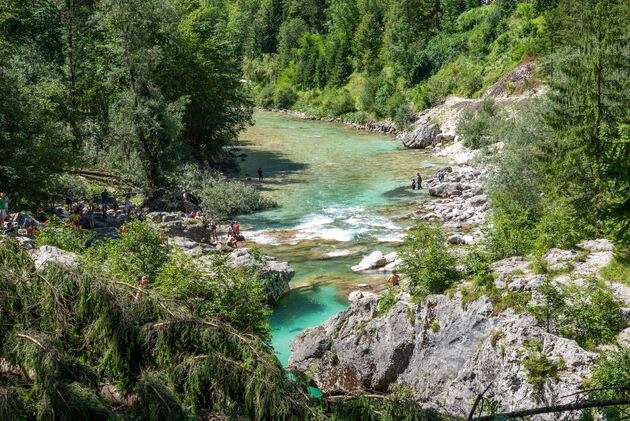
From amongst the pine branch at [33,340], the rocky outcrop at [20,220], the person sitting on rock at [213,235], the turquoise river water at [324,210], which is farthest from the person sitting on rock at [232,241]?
the pine branch at [33,340]

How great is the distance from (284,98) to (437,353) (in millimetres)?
77681

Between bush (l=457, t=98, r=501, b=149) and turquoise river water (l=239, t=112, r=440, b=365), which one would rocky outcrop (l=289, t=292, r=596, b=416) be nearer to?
turquoise river water (l=239, t=112, r=440, b=365)

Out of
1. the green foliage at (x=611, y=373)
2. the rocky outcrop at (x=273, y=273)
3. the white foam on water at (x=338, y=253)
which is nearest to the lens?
the green foliage at (x=611, y=373)

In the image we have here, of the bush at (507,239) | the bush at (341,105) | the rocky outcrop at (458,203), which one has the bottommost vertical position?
the rocky outcrop at (458,203)

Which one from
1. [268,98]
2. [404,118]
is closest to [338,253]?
[404,118]

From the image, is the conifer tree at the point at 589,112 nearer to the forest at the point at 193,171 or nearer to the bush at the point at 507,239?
the forest at the point at 193,171

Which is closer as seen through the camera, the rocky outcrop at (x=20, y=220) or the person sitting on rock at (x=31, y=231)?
the person sitting on rock at (x=31, y=231)

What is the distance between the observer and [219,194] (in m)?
30.6

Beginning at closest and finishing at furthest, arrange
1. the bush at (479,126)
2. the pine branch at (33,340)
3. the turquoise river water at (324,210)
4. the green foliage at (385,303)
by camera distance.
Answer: the pine branch at (33,340) → the green foliage at (385,303) → the turquoise river water at (324,210) → the bush at (479,126)

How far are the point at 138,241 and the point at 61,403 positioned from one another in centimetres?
800

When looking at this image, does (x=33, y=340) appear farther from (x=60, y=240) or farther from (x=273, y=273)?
(x=273, y=273)

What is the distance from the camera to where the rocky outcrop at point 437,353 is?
383 inches

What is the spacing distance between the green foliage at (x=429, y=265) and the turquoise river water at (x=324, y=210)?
187 inches

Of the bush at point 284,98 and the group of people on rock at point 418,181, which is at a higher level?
the bush at point 284,98
